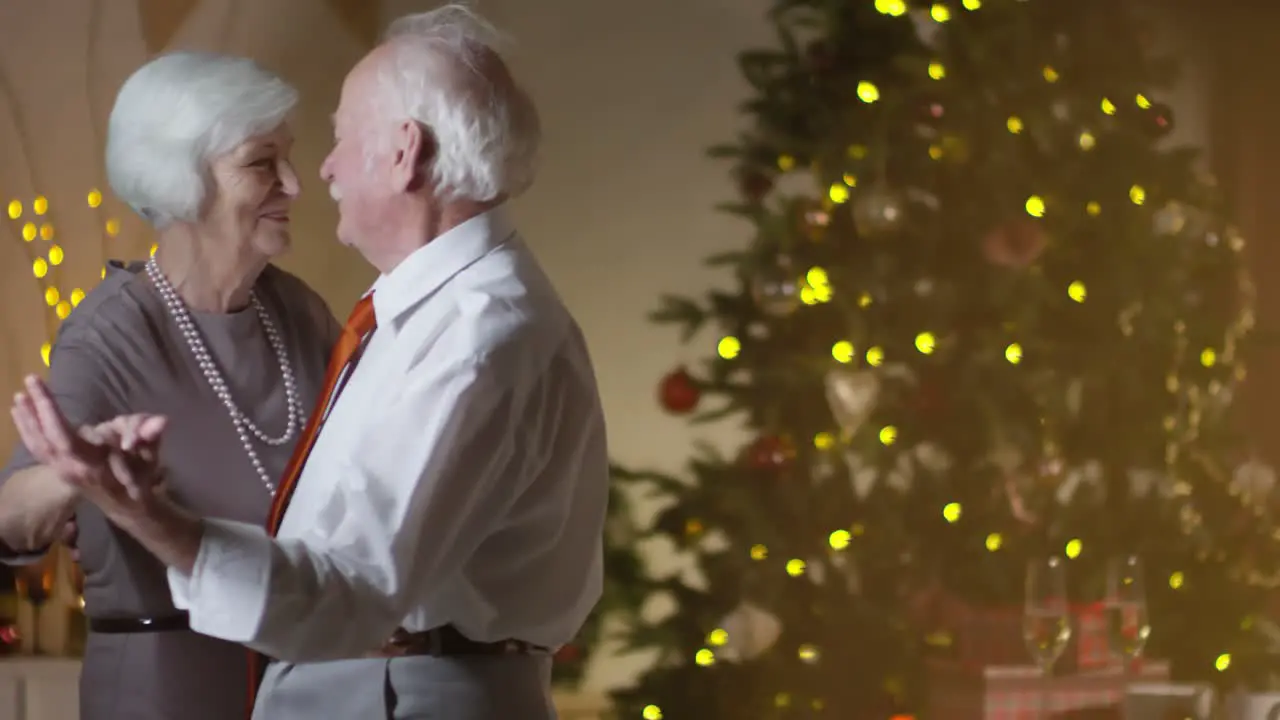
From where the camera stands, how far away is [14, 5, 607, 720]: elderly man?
1531 mm

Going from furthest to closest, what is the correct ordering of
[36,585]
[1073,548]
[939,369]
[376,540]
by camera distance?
[1073,548]
[939,369]
[36,585]
[376,540]

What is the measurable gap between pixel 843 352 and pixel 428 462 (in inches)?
92.5

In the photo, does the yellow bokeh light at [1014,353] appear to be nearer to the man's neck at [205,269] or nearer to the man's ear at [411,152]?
the man's neck at [205,269]

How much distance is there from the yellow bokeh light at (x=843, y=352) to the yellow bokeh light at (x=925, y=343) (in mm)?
171

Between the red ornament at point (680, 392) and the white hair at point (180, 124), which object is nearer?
the white hair at point (180, 124)

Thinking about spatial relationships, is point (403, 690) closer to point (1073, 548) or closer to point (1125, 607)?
point (1125, 607)

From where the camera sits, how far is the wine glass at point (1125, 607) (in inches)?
150

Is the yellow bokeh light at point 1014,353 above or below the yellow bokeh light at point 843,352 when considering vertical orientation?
above

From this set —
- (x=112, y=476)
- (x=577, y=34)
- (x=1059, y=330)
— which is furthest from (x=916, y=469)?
(x=112, y=476)

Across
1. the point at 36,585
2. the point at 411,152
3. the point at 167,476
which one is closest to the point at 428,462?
the point at 411,152

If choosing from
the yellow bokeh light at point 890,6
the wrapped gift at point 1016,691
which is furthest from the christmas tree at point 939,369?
the wrapped gift at point 1016,691

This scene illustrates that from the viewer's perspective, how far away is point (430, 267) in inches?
69.7

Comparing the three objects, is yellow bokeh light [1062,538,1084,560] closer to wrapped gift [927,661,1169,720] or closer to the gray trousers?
wrapped gift [927,661,1169,720]

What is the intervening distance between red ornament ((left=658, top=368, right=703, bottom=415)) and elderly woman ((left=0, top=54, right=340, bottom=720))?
151 cm
